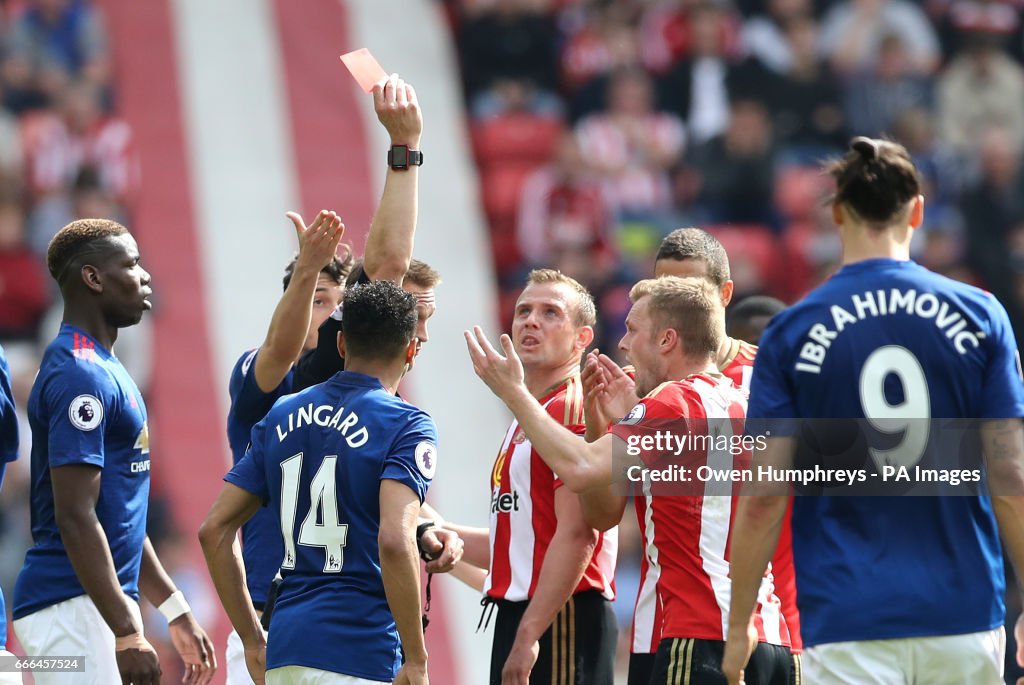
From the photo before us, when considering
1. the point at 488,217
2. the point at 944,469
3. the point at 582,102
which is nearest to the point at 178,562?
the point at 488,217

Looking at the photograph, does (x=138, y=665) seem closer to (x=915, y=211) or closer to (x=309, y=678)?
(x=309, y=678)

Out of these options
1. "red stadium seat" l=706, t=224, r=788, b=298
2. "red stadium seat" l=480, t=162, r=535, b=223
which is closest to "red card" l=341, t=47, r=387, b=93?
"red stadium seat" l=706, t=224, r=788, b=298

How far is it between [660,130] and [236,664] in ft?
33.6

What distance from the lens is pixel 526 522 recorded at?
5609 mm

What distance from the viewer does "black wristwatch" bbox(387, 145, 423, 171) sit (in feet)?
18.8

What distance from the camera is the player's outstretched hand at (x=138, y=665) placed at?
509 centimetres

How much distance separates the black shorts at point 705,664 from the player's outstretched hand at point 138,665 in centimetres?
176

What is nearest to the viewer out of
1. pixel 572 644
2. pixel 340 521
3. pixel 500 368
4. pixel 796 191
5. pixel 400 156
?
pixel 340 521

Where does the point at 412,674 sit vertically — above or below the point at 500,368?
below

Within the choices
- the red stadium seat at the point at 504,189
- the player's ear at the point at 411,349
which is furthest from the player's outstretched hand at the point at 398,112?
the red stadium seat at the point at 504,189

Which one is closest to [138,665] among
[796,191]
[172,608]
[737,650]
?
[172,608]

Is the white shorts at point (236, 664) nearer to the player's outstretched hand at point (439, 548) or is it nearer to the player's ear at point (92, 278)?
the player's outstretched hand at point (439, 548)

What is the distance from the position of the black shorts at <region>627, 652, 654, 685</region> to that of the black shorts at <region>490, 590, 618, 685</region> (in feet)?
0.33

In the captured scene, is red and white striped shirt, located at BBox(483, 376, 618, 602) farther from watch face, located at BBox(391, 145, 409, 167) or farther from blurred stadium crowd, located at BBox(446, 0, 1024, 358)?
blurred stadium crowd, located at BBox(446, 0, 1024, 358)
